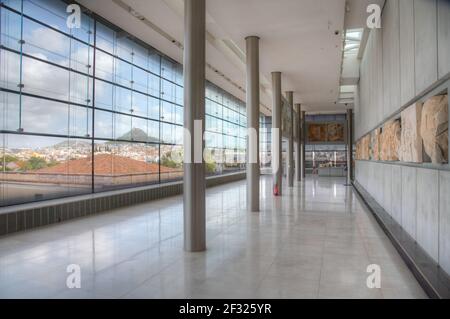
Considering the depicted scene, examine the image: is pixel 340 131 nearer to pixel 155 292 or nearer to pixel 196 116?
pixel 196 116

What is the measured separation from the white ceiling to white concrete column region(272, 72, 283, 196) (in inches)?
40.4

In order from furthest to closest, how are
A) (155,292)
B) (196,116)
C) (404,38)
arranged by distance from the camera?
(404,38), (196,116), (155,292)

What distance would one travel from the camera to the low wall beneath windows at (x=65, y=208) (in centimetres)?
1015

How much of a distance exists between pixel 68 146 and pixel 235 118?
2452 centimetres

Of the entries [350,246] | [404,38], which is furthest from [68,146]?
[404,38]

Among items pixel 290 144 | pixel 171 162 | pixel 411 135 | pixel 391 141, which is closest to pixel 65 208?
pixel 171 162

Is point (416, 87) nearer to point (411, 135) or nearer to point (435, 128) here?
point (411, 135)

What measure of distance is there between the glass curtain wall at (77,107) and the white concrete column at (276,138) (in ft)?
21.7

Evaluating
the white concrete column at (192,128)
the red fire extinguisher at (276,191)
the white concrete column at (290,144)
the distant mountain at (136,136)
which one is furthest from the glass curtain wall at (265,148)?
the white concrete column at (192,128)

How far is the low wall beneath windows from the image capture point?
1015cm

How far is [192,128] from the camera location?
8.23m

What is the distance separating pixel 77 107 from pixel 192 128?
27.4 feet
